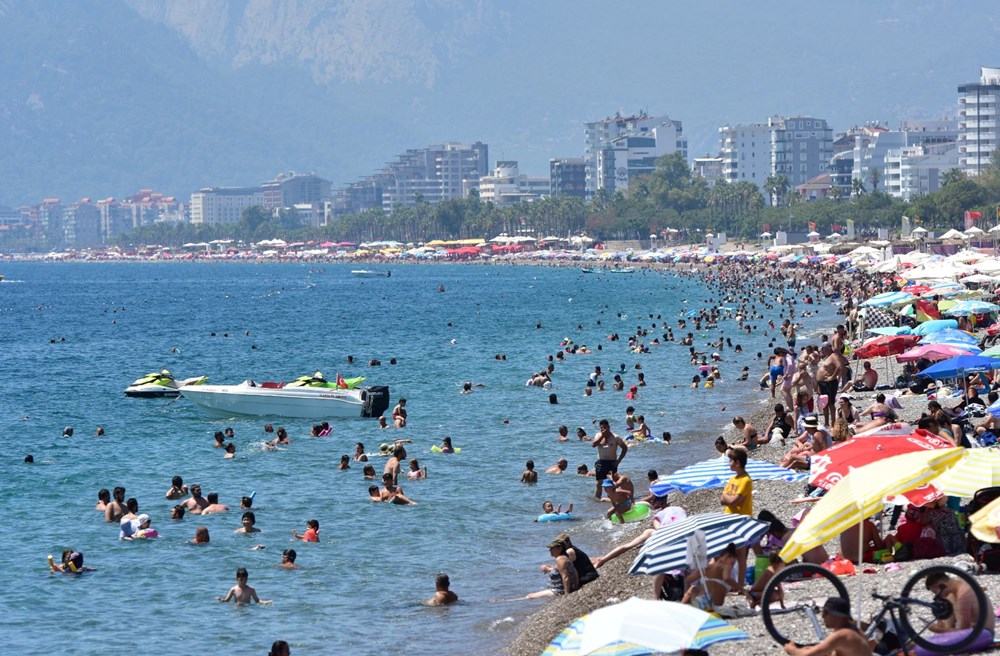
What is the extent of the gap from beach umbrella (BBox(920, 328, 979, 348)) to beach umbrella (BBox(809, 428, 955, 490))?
41.4 ft

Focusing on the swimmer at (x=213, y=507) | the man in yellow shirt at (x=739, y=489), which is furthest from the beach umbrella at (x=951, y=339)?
the swimmer at (x=213, y=507)

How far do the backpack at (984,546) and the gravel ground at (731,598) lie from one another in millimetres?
173

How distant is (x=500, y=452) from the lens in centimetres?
3388

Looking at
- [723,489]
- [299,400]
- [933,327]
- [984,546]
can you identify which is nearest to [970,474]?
→ [984,546]

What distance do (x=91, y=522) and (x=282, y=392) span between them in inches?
551

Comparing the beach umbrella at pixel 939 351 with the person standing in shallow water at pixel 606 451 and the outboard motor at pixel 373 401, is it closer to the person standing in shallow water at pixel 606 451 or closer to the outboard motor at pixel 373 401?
the person standing in shallow water at pixel 606 451

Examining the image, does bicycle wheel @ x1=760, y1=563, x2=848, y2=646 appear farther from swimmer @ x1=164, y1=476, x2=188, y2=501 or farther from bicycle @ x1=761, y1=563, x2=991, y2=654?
swimmer @ x1=164, y1=476, x2=188, y2=501

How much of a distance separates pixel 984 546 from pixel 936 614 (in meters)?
3.13

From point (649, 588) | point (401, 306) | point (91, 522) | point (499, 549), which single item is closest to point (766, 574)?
point (649, 588)

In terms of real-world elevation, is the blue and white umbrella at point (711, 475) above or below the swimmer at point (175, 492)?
above

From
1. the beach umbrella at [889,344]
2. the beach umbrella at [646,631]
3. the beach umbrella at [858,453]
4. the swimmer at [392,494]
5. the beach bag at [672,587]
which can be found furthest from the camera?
the beach umbrella at [889,344]

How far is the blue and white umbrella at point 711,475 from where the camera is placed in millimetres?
18969

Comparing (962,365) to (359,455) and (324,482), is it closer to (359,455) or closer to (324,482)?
(324,482)

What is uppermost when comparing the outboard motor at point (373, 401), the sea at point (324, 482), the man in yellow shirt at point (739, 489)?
the man in yellow shirt at point (739, 489)
